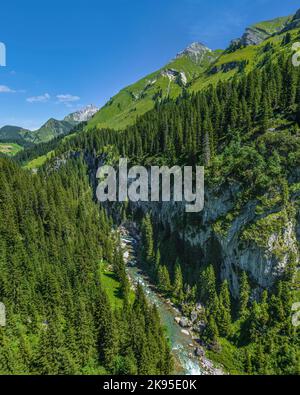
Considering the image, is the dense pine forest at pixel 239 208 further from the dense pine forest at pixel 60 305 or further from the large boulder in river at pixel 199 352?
the dense pine forest at pixel 60 305

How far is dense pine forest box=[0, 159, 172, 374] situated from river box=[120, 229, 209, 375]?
5982 millimetres

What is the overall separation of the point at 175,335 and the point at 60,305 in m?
27.5

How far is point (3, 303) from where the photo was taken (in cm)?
5431

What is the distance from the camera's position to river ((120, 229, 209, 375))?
181ft

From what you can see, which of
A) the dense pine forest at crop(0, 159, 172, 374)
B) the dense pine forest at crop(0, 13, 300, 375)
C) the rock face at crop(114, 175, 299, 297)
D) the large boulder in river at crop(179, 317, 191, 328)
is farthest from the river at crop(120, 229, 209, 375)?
the rock face at crop(114, 175, 299, 297)

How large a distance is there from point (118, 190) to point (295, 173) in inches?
3621

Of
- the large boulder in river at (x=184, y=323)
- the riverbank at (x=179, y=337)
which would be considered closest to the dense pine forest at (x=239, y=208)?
the riverbank at (x=179, y=337)

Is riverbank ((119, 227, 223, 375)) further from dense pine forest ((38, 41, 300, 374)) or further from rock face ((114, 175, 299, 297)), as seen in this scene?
rock face ((114, 175, 299, 297))

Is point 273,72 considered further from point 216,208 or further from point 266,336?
point 266,336

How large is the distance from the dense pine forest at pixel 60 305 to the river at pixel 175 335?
5982 mm

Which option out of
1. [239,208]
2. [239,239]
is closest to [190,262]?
[239,239]

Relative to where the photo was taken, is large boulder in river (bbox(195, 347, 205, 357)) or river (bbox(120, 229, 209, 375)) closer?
river (bbox(120, 229, 209, 375))

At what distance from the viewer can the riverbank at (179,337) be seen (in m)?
55.0

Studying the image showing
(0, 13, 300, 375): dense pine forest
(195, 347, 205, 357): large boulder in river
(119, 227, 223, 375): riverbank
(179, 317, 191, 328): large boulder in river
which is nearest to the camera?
(0, 13, 300, 375): dense pine forest
